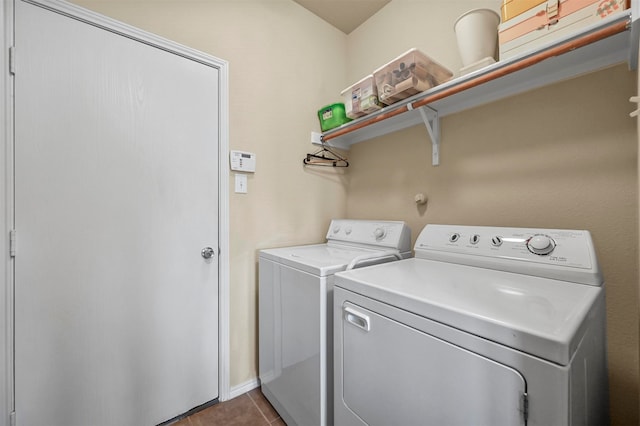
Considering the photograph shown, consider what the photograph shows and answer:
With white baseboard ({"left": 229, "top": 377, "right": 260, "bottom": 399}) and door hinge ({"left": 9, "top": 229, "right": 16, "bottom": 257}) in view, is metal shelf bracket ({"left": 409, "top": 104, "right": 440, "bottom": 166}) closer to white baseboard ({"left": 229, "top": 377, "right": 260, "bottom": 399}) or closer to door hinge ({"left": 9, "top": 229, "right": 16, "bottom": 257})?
white baseboard ({"left": 229, "top": 377, "right": 260, "bottom": 399})

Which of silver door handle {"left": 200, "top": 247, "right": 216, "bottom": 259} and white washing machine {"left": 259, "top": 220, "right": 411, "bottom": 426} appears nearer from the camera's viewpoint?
white washing machine {"left": 259, "top": 220, "right": 411, "bottom": 426}

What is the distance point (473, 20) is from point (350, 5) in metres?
1.14

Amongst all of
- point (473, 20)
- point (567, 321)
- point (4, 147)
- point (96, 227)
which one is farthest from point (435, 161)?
point (4, 147)

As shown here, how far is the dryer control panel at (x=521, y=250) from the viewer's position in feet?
2.91

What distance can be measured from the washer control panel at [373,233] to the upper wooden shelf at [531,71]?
1.79 ft

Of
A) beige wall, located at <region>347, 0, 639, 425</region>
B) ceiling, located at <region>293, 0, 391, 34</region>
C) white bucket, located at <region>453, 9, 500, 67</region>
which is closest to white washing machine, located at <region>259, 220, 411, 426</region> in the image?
beige wall, located at <region>347, 0, 639, 425</region>

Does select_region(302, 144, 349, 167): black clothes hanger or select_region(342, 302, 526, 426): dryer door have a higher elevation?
select_region(302, 144, 349, 167): black clothes hanger

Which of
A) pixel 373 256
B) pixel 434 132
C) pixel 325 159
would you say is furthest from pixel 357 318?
pixel 325 159

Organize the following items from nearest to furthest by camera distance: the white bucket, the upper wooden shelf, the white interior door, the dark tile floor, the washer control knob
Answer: the upper wooden shelf → the washer control knob → the white interior door → the white bucket → the dark tile floor

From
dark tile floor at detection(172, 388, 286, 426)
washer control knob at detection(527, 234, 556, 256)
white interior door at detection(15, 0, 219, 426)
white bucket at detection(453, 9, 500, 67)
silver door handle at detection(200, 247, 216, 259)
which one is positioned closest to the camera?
washer control knob at detection(527, 234, 556, 256)

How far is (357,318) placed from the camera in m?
0.95

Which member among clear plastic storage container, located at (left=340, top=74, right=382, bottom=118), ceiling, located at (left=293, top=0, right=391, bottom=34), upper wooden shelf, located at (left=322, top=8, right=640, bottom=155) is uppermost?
ceiling, located at (left=293, top=0, right=391, bottom=34)

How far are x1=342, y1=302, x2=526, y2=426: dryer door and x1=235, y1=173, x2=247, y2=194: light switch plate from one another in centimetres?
104

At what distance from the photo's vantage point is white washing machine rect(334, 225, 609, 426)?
550 millimetres
